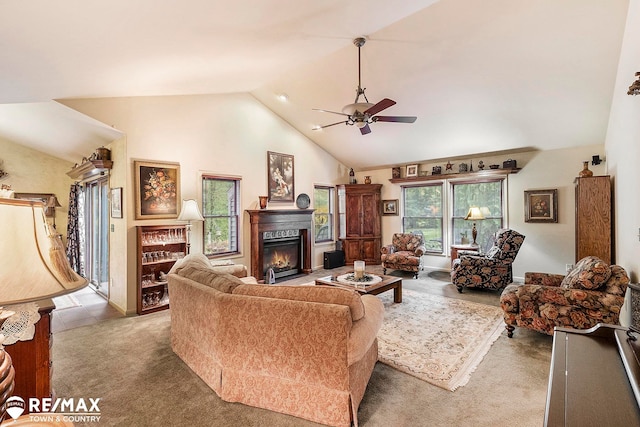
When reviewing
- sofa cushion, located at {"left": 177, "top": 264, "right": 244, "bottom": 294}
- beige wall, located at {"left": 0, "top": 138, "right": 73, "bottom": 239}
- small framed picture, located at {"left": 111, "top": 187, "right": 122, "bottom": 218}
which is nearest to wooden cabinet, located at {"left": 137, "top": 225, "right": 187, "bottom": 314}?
small framed picture, located at {"left": 111, "top": 187, "right": 122, "bottom": 218}

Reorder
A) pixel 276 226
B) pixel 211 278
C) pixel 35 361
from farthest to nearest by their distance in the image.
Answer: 1. pixel 276 226
2. pixel 211 278
3. pixel 35 361

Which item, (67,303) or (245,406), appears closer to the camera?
(245,406)

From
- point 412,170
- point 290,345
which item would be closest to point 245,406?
point 290,345

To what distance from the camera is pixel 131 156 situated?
167 inches

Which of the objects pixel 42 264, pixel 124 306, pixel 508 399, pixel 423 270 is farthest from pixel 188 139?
pixel 423 270

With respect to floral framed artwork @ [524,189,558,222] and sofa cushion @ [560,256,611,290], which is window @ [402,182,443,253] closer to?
floral framed artwork @ [524,189,558,222]

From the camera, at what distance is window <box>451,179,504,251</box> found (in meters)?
6.20

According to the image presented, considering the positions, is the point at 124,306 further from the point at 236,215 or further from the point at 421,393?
the point at 421,393

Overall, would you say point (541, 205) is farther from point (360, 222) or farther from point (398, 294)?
point (360, 222)

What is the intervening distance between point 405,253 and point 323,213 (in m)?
2.28

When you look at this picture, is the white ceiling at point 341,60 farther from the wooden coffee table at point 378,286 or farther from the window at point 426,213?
the wooden coffee table at point 378,286

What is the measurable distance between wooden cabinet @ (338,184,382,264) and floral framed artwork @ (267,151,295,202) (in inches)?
68.2

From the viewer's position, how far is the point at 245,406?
2186mm

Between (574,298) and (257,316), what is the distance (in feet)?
9.86
